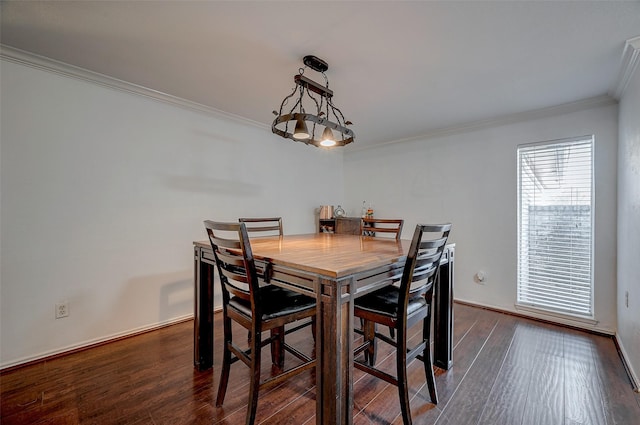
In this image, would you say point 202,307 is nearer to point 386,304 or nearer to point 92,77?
point 386,304

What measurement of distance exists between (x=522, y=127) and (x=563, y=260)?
4.89ft

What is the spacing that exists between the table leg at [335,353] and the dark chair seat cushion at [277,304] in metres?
0.37

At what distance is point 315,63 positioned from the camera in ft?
6.68

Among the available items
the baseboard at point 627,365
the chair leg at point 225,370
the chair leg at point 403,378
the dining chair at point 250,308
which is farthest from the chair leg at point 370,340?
the baseboard at point 627,365

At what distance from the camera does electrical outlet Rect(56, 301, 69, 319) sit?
2.14 metres

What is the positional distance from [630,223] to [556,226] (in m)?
0.89

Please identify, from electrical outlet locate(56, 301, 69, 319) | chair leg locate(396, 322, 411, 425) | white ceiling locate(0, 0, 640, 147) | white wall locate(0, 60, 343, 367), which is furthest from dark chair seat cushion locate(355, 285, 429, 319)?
electrical outlet locate(56, 301, 69, 319)

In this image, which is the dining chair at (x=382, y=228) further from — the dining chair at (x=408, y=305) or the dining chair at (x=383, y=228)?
the dining chair at (x=408, y=305)

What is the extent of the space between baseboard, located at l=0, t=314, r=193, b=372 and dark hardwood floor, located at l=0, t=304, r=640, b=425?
0.16 feet

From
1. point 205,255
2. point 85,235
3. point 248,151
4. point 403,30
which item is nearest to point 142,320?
point 85,235

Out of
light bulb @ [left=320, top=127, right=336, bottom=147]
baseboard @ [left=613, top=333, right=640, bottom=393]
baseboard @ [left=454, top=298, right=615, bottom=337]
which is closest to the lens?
baseboard @ [left=613, top=333, right=640, bottom=393]

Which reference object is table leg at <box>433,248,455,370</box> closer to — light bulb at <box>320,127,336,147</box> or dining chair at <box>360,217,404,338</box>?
dining chair at <box>360,217,404,338</box>

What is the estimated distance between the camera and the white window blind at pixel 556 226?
273 cm

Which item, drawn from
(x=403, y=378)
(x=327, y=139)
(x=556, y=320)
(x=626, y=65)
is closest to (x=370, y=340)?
(x=403, y=378)
